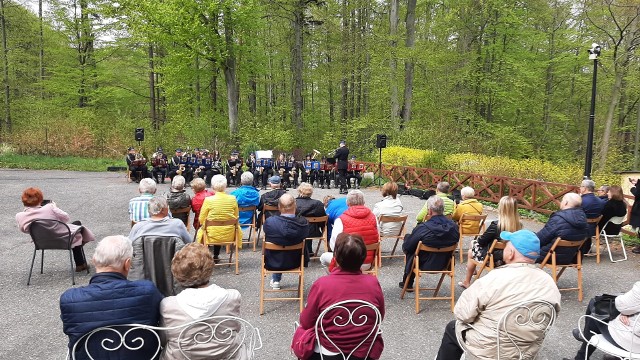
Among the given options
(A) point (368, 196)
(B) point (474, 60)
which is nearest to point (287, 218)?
(A) point (368, 196)

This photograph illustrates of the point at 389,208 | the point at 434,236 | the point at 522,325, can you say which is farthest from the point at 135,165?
the point at 522,325

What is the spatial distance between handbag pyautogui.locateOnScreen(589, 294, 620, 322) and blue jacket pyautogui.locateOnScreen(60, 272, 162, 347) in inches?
131

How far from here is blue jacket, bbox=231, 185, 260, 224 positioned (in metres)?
6.61

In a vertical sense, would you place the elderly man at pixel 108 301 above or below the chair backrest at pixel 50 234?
above

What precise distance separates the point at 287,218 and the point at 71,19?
1102 inches

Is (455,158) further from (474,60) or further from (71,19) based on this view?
(71,19)

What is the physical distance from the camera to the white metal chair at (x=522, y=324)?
255 centimetres

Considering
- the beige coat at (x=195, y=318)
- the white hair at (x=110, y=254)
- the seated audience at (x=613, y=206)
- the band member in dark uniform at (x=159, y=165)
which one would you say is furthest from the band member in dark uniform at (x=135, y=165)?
the seated audience at (x=613, y=206)

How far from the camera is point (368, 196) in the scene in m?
13.5

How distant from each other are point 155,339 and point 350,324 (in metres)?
1.16

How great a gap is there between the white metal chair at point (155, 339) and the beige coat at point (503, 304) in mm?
1508

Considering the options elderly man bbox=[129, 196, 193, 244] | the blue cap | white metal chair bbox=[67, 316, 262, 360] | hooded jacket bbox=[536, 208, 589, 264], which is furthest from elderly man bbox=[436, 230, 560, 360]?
elderly man bbox=[129, 196, 193, 244]

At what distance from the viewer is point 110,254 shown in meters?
2.44

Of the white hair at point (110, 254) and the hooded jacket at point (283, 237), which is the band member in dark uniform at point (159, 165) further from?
the white hair at point (110, 254)
